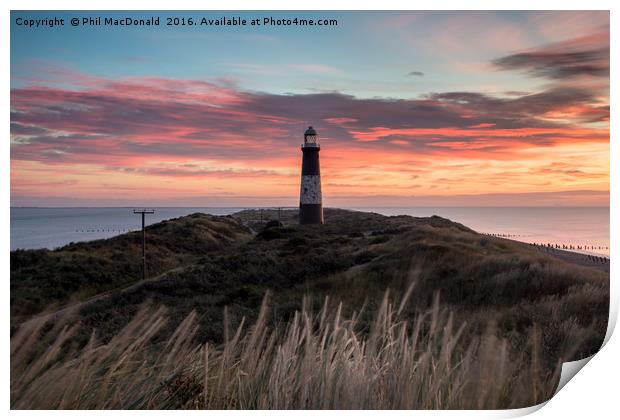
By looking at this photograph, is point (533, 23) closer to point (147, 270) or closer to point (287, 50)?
point (287, 50)

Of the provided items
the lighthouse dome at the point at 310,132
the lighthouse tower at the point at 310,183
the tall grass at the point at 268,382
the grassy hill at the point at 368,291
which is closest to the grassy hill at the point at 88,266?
the grassy hill at the point at 368,291

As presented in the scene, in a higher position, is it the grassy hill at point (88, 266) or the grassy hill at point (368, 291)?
the grassy hill at point (368, 291)

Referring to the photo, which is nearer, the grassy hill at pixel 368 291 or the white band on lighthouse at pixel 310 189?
the grassy hill at pixel 368 291

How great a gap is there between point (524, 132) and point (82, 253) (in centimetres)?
1651

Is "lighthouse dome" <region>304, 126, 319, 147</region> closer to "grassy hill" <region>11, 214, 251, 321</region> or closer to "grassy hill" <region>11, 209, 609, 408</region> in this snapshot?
"grassy hill" <region>11, 214, 251, 321</region>

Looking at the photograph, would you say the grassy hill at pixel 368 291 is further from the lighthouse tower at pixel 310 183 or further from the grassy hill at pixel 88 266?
the lighthouse tower at pixel 310 183

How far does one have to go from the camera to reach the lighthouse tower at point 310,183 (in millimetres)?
25812

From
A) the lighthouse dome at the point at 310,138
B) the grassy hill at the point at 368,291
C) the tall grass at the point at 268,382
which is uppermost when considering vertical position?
the lighthouse dome at the point at 310,138

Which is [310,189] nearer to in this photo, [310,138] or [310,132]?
[310,138]

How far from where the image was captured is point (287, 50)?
6590 millimetres

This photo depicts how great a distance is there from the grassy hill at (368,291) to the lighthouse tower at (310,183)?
648 cm

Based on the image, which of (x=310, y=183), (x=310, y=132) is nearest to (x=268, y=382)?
(x=310, y=183)

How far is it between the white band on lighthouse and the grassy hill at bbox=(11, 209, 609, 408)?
665 cm

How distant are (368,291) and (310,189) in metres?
16.6
